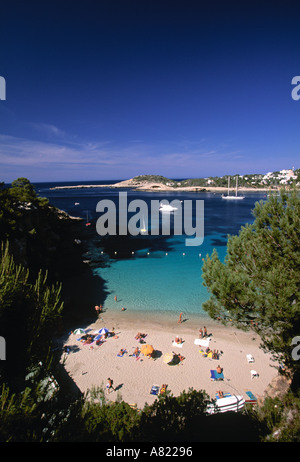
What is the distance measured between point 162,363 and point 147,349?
1.47 m

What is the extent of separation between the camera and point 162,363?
16.0 meters

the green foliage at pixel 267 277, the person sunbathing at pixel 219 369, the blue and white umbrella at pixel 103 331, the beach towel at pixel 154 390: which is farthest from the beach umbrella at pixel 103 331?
the green foliage at pixel 267 277

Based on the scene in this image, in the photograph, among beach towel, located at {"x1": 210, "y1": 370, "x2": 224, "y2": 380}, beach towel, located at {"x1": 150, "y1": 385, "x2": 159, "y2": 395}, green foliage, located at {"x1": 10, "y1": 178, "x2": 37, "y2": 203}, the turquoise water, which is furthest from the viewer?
green foliage, located at {"x1": 10, "y1": 178, "x2": 37, "y2": 203}

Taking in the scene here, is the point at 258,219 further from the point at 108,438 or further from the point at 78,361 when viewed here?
the point at 78,361

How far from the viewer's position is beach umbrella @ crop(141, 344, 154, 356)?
16.3 metres

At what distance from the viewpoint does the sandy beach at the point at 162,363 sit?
13.8 m

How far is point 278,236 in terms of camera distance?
8.63 metres

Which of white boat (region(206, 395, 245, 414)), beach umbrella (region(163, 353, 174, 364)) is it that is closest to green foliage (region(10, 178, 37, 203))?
beach umbrella (region(163, 353, 174, 364))

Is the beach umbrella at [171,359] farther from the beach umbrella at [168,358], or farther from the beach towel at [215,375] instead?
the beach towel at [215,375]

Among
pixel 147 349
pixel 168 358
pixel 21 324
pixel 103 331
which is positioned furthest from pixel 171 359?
pixel 21 324

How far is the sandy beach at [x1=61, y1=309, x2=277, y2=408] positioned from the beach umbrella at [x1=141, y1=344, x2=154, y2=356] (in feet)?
1.72
